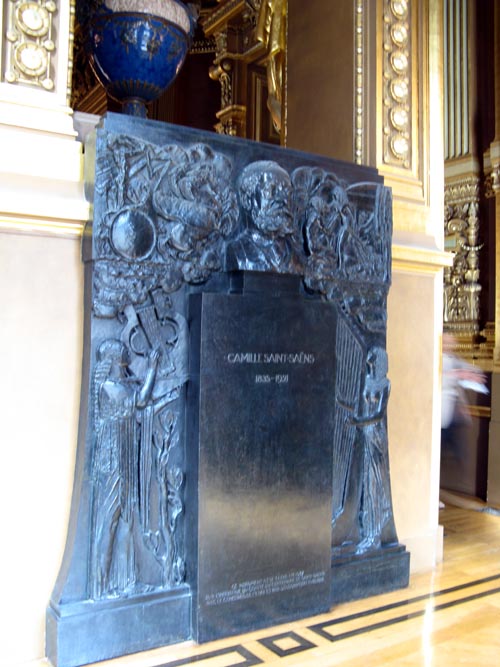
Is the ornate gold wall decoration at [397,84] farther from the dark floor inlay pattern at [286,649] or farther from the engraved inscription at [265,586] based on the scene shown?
the dark floor inlay pattern at [286,649]

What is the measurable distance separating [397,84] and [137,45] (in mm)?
1475

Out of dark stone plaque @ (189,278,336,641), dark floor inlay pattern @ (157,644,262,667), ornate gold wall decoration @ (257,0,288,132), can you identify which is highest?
ornate gold wall decoration @ (257,0,288,132)

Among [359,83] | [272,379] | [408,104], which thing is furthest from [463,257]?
[272,379]

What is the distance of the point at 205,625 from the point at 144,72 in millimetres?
2261

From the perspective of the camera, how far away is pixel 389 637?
2695mm

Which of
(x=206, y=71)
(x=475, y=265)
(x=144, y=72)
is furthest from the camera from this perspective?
(x=206, y=71)

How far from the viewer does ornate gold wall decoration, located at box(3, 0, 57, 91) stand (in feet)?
8.22

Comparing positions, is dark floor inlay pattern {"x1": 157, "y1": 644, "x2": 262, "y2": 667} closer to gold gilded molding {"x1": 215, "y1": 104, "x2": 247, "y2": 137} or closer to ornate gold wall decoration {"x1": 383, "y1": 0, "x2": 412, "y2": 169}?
ornate gold wall decoration {"x1": 383, "y1": 0, "x2": 412, "y2": 169}

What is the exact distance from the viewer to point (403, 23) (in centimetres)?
369

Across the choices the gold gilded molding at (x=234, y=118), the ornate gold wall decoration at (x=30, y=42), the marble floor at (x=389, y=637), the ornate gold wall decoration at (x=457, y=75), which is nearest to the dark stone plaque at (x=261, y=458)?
the marble floor at (x=389, y=637)

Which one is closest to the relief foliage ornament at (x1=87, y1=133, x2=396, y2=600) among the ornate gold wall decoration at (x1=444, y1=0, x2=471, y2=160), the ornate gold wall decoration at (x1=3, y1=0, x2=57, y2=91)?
the ornate gold wall decoration at (x1=3, y1=0, x2=57, y2=91)

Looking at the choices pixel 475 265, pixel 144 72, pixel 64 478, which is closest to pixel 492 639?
pixel 64 478

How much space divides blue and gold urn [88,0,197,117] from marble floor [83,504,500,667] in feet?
7.33

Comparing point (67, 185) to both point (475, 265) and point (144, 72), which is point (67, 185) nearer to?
point (144, 72)
